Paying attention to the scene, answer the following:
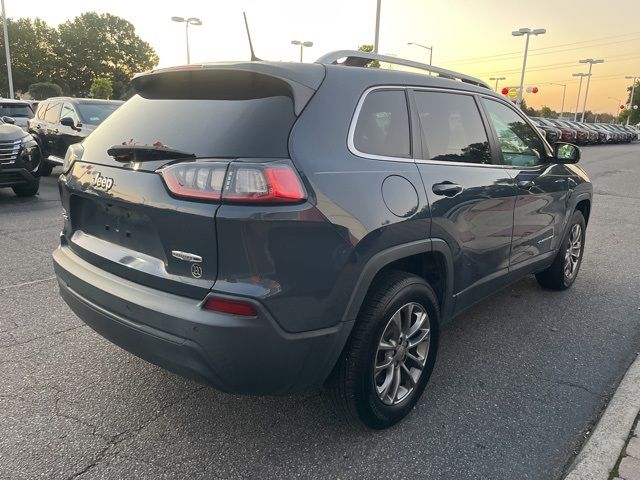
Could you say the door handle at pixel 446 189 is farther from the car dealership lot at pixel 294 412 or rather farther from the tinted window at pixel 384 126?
the car dealership lot at pixel 294 412

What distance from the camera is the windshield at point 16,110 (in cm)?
1413

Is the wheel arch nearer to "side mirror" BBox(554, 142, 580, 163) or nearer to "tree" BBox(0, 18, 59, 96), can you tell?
"side mirror" BBox(554, 142, 580, 163)

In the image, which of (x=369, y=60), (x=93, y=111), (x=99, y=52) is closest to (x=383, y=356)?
(x=369, y=60)

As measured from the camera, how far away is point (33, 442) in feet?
8.13

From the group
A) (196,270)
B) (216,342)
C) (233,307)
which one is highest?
(196,270)

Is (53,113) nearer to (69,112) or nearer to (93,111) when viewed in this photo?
(69,112)

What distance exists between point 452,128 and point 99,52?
265 ft

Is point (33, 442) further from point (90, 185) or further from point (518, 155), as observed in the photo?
point (518, 155)

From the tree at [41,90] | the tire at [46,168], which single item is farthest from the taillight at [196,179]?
the tree at [41,90]

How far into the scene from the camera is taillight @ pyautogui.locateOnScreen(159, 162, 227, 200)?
81.7 inches

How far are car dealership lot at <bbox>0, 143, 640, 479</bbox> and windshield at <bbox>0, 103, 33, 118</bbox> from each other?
39.7 ft

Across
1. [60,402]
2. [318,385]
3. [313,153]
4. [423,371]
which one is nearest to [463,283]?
[423,371]

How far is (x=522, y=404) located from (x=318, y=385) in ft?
4.53

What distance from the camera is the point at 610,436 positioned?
265 centimetres
